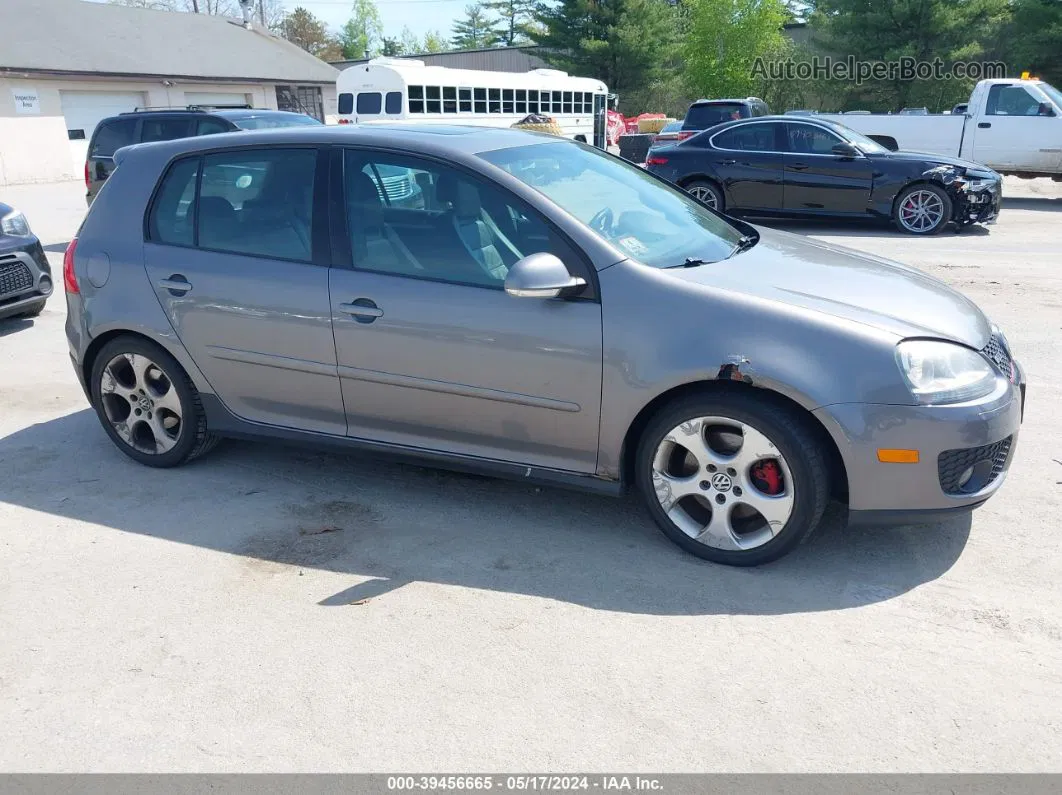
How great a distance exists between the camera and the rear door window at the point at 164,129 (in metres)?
12.8

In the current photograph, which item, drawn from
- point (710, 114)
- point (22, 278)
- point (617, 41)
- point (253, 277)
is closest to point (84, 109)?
point (710, 114)

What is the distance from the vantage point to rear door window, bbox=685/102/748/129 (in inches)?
790

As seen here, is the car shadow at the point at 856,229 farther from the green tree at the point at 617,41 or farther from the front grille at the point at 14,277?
the green tree at the point at 617,41

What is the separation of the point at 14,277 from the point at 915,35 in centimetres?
3416

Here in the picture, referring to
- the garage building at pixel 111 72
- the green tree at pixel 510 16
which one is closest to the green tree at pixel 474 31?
the green tree at pixel 510 16

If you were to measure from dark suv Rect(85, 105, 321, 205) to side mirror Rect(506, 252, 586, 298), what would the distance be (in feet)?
31.3

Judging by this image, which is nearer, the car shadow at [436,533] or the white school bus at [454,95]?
the car shadow at [436,533]

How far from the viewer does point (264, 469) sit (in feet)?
16.3

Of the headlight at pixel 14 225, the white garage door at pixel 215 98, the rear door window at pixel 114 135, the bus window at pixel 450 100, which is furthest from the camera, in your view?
the white garage door at pixel 215 98

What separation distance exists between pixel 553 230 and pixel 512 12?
92.9 meters

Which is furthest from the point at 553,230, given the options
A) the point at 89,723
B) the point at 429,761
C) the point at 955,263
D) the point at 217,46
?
the point at 217,46

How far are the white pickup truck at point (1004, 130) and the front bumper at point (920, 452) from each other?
13.9m

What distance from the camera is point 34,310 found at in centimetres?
838
